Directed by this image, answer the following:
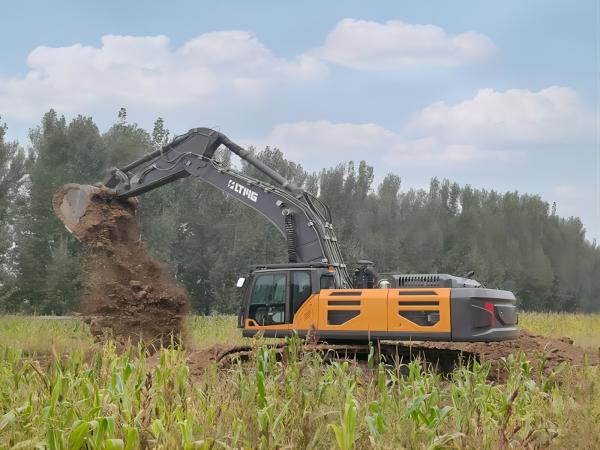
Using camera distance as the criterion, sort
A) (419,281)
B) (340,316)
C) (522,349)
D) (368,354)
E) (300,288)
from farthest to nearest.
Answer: (522,349) → (419,281) → (300,288) → (368,354) → (340,316)

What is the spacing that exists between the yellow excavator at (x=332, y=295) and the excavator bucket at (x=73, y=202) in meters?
2.22

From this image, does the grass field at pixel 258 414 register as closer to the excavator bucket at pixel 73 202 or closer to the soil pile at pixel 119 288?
the soil pile at pixel 119 288

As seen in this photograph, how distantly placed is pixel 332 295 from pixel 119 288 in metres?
5.12

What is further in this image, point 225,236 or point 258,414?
point 225,236

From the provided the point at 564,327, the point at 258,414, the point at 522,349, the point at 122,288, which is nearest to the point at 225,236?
the point at 564,327

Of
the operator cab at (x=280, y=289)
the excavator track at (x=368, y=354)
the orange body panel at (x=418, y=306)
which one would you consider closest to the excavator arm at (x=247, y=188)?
the operator cab at (x=280, y=289)

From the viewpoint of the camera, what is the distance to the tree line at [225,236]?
3284cm

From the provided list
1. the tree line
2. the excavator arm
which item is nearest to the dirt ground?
the excavator arm

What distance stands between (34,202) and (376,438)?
33030 millimetres

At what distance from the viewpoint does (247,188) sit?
12.4 meters

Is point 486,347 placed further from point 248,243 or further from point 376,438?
point 248,243

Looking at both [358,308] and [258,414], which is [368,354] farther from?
[258,414]

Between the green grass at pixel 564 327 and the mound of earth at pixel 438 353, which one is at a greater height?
the mound of earth at pixel 438 353

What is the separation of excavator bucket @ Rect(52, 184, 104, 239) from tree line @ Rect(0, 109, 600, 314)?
18859mm
